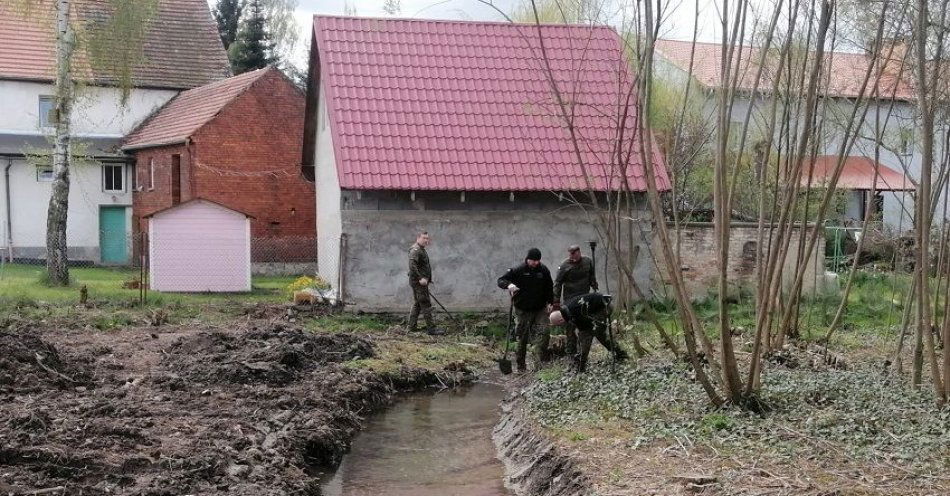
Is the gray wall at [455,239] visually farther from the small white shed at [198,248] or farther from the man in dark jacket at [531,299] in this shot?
the man in dark jacket at [531,299]

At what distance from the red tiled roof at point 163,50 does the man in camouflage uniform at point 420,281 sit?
18.4 meters

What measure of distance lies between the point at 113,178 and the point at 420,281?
2125cm

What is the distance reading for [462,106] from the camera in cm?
2222

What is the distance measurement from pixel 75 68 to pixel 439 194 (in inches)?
490

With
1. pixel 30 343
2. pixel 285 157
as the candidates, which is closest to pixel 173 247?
pixel 285 157

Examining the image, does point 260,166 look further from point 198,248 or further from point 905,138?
point 905,138

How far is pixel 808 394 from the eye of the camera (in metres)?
Result: 10.8

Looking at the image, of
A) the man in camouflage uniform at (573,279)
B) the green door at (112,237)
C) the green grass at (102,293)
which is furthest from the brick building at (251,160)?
the man in camouflage uniform at (573,279)

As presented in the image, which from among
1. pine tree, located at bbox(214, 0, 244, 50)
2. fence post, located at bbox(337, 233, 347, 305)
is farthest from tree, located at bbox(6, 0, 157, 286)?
pine tree, located at bbox(214, 0, 244, 50)

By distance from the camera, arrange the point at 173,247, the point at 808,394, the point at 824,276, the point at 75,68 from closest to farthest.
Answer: the point at 808,394
the point at 824,276
the point at 173,247
the point at 75,68

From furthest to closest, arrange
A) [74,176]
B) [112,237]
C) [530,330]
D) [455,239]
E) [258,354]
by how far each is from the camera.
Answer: [112,237], [74,176], [455,239], [530,330], [258,354]

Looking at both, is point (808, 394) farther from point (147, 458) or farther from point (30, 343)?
point (30, 343)

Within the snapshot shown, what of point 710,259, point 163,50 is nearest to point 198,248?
point 710,259

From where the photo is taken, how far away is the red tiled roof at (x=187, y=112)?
31797mm
